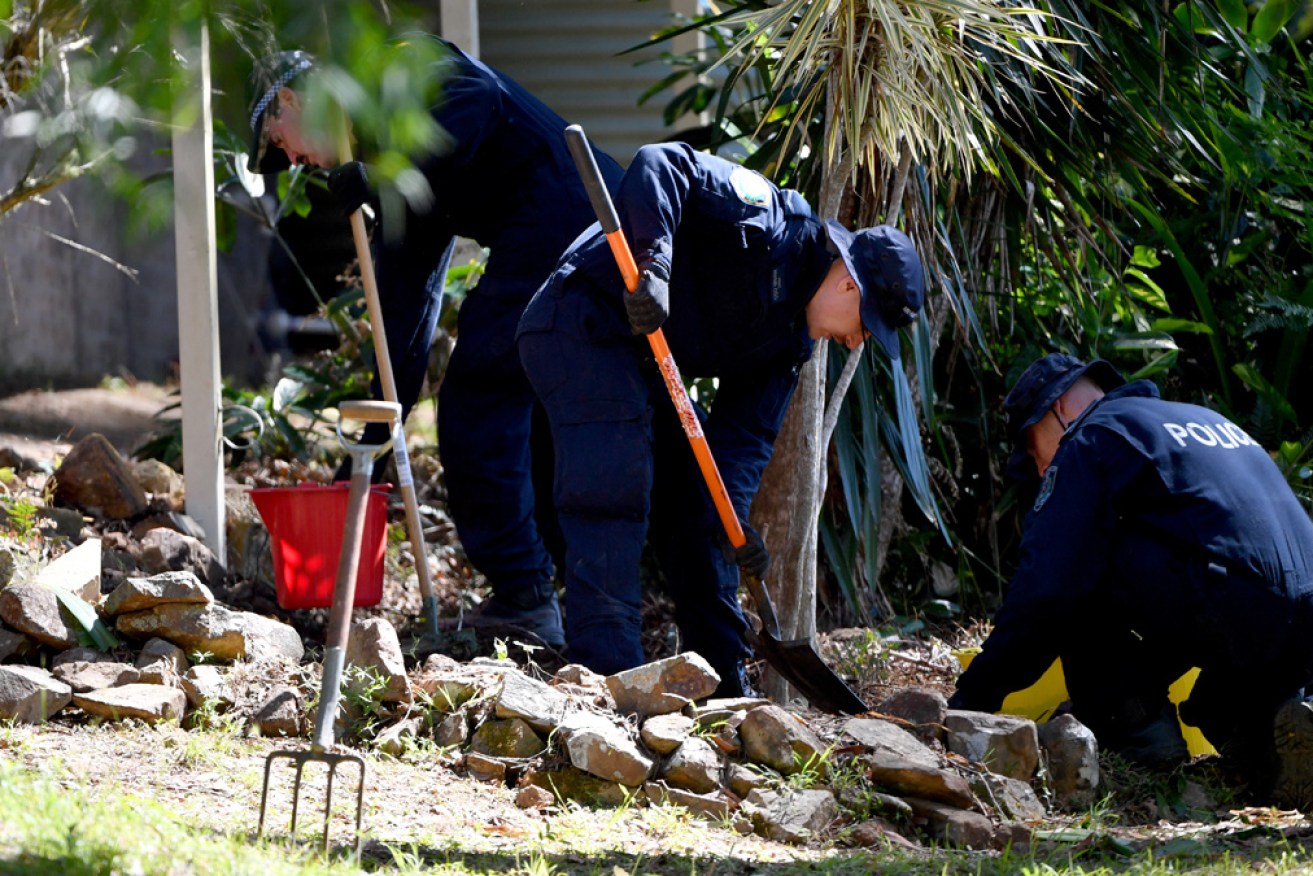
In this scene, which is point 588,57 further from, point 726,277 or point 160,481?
point 726,277

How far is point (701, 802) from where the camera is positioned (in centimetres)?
280

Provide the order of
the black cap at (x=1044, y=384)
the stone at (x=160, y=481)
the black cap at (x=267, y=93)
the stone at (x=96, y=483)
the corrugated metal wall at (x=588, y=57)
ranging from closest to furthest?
the black cap at (x=267, y=93), the black cap at (x=1044, y=384), the stone at (x=96, y=483), the stone at (x=160, y=481), the corrugated metal wall at (x=588, y=57)

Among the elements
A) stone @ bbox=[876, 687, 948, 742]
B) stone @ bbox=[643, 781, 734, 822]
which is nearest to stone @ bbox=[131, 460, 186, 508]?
stone @ bbox=[643, 781, 734, 822]

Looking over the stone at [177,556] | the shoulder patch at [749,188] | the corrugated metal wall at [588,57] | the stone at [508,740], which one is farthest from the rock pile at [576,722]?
the corrugated metal wall at [588,57]

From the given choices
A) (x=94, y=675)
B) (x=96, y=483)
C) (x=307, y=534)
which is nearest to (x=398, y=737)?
(x=94, y=675)

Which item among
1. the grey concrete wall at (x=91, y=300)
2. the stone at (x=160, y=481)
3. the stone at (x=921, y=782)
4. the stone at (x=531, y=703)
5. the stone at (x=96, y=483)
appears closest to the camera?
the stone at (x=921, y=782)

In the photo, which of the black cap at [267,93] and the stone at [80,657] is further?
the stone at [80,657]

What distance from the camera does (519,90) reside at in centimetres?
416

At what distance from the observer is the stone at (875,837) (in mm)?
2719

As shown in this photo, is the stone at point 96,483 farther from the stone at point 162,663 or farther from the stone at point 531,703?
the stone at point 531,703

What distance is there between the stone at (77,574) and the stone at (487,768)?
1219 millimetres

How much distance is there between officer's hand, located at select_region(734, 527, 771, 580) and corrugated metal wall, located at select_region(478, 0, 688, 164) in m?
3.80

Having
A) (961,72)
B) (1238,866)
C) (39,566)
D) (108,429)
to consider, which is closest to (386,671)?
(39,566)

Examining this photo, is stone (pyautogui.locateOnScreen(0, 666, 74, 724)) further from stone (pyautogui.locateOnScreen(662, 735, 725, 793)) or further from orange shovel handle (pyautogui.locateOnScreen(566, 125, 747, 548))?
orange shovel handle (pyautogui.locateOnScreen(566, 125, 747, 548))
